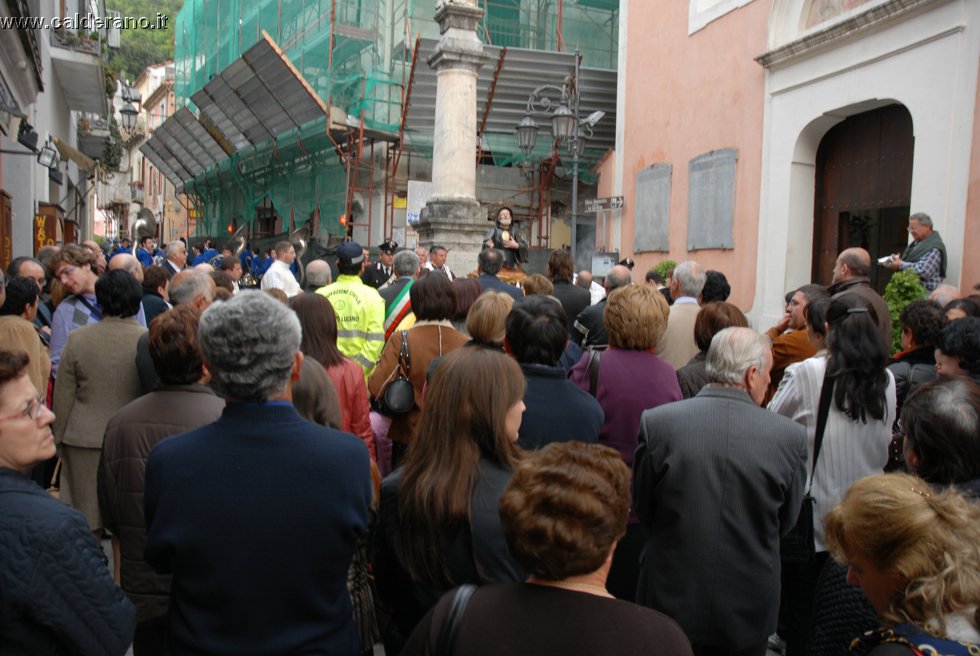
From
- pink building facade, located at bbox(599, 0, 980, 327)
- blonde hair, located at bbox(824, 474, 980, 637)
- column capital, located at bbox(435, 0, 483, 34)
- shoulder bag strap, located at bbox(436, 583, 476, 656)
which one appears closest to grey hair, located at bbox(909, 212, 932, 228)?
pink building facade, located at bbox(599, 0, 980, 327)

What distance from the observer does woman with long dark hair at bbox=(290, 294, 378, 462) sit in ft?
13.1

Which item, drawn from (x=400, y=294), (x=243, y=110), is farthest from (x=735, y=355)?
(x=243, y=110)

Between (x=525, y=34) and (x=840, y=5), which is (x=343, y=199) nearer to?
(x=525, y=34)

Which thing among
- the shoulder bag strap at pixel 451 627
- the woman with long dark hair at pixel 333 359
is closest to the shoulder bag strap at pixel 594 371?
the woman with long dark hair at pixel 333 359

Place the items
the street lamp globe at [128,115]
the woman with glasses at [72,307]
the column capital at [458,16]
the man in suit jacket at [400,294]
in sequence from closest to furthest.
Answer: the woman with glasses at [72,307], the man in suit jacket at [400,294], the column capital at [458,16], the street lamp globe at [128,115]

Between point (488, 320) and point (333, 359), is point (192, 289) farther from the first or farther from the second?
point (488, 320)

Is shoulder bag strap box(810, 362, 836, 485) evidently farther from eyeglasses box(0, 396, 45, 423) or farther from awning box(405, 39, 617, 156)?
awning box(405, 39, 617, 156)

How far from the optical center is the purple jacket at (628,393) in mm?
3887

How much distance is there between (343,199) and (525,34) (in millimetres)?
7038

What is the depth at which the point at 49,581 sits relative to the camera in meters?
1.83

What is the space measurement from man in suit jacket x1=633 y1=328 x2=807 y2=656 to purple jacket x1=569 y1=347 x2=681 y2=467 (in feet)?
2.95

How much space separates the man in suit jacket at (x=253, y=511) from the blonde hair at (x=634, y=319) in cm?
209

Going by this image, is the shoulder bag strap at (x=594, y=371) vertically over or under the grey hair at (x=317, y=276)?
under

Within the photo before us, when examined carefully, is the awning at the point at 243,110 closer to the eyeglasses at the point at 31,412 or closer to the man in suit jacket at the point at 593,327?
the man in suit jacket at the point at 593,327
